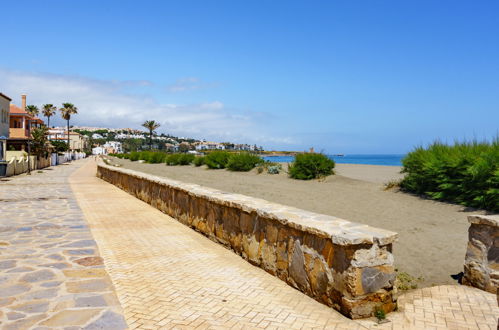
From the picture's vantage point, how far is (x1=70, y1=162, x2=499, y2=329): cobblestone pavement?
3230 mm

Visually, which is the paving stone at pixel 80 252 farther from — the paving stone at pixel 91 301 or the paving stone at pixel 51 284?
the paving stone at pixel 91 301

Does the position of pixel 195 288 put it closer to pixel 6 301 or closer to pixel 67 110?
pixel 6 301

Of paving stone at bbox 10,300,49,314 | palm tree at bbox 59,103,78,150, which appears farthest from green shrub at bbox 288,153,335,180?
palm tree at bbox 59,103,78,150

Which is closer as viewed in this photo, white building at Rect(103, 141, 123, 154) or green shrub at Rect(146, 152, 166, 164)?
green shrub at Rect(146, 152, 166, 164)

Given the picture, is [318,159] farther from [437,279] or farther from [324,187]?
[437,279]

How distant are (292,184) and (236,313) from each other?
42.1ft

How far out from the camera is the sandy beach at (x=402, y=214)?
5492 mm

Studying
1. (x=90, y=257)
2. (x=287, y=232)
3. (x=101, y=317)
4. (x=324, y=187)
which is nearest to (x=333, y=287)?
(x=287, y=232)

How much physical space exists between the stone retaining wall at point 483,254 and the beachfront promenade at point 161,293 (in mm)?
146

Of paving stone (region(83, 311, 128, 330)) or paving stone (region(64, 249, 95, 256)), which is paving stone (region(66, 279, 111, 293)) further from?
paving stone (region(64, 249, 95, 256))

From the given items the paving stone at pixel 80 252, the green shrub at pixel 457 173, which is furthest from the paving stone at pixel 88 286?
the green shrub at pixel 457 173

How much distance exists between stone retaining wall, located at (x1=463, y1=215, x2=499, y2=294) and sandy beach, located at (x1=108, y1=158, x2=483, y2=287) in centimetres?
49

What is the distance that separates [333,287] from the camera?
3473mm

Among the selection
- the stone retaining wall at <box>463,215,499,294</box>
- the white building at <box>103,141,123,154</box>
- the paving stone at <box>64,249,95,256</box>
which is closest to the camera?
the stone retaining wall at <box>463,215,499,294</box>
